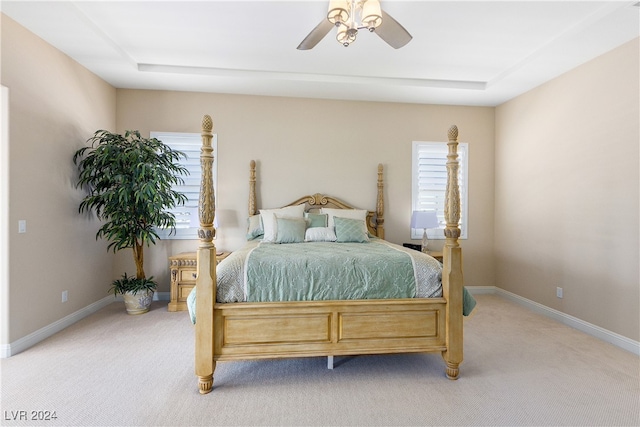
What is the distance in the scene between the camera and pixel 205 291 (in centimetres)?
219

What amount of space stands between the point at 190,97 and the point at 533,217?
4920 mm

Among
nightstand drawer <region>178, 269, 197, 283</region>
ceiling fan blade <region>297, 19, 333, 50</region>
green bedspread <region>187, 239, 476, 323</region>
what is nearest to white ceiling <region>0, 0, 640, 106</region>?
ceiling fan blade <region>297, 19, 333, 50</region>

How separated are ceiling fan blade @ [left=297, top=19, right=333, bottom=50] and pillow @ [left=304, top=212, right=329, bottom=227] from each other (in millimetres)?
2153

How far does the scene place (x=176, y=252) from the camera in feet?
14.4

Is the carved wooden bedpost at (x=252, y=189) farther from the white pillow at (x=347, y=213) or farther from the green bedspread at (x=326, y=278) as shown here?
the green bedspread at (x=326, y=278)

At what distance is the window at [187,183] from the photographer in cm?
435

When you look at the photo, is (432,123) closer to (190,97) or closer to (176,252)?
(190,97)

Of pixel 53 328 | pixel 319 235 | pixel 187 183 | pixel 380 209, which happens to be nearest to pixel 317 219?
pixel 319 235

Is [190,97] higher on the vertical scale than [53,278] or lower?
higher

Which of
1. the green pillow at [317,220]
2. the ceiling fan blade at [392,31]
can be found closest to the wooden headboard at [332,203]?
the green pillow at [317,220]

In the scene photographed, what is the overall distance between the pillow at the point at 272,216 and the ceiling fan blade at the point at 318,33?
6.70 feet

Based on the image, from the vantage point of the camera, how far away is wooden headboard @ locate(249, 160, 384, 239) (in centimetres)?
438

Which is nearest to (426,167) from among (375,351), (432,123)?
(432,123)

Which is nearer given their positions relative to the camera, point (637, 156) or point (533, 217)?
point (637, 156)
